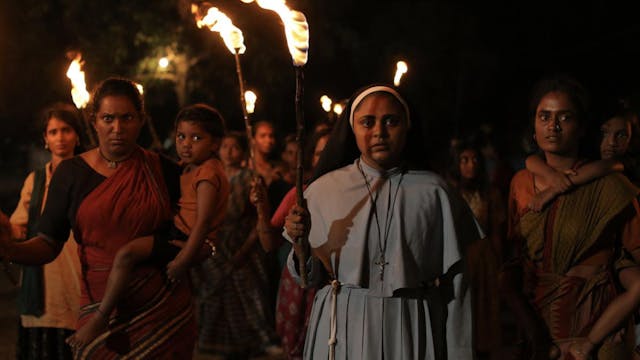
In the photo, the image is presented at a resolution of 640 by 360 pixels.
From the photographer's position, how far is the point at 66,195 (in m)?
4.73

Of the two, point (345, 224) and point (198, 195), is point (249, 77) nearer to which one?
point (198, 195)

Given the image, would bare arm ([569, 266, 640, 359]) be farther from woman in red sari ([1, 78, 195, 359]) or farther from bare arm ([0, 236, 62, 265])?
bare arm ([0, 236, 62, 265])

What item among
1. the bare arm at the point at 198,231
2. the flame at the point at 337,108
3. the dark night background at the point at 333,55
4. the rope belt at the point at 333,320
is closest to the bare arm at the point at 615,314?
the rope belt at the point at 333,320

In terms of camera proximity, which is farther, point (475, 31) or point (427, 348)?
point (475, 31)

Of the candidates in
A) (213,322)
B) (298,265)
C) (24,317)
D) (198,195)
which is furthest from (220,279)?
(298,265)

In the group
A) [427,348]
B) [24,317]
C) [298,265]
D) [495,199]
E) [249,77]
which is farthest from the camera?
[249,77]

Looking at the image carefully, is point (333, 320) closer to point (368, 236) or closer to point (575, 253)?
point (368, 236)

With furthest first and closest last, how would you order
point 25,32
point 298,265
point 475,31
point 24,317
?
1. point 475,31
2. point 25,32
3. point 24,317
4. point 298,265

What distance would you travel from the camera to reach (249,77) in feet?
65.1

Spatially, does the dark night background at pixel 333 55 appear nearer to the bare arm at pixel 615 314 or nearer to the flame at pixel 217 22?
the flame at pixel 217 22

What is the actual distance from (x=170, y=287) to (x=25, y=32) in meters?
15.3

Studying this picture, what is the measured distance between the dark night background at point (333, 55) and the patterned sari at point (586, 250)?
678 centimetres

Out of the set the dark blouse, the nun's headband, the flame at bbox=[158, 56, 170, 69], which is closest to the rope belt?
the nun's headband

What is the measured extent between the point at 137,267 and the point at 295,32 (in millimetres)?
1849
